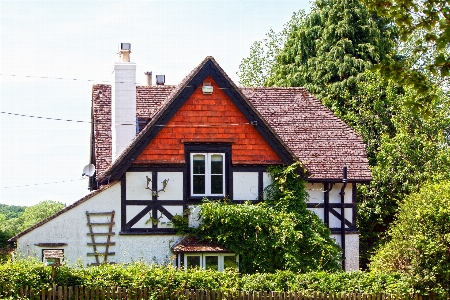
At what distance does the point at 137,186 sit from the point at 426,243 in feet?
29.1

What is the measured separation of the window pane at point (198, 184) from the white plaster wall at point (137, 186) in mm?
1418

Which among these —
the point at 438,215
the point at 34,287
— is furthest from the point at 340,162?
the point at 34,287

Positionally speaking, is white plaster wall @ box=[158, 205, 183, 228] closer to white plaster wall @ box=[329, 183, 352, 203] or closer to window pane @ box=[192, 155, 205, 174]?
window pane @ box=[192, 155, 205, 174]

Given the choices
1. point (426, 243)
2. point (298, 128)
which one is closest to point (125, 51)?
point (298, 128)

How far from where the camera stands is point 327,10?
4188 centimetres

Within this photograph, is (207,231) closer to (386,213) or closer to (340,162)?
(340,162)

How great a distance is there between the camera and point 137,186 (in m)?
26.3

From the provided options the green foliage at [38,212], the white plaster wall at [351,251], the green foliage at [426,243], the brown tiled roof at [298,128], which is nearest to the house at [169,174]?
the brown tiled roof at [298,128]

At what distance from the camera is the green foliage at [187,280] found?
72.1ft

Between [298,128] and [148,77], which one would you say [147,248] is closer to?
[298,128]

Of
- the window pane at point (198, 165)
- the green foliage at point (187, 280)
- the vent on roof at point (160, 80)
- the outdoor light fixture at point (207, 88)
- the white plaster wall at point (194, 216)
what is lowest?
the green foliage at point (187, 280)

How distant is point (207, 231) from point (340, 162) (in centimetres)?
560

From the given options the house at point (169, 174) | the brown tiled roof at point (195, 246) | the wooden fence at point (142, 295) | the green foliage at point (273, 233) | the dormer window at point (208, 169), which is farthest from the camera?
the dormer window at point (208, 169)

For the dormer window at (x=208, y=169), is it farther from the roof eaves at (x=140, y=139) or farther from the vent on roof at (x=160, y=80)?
the vent on roof at (x=160, y=80)
